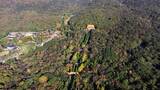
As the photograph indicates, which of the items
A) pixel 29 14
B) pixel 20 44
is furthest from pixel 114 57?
pixel 29 14

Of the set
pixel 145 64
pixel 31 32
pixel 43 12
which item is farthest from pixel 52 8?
pixel 145 64

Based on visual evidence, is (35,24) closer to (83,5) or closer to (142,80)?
(83,5)

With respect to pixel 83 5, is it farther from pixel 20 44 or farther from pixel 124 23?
pixel 20 44

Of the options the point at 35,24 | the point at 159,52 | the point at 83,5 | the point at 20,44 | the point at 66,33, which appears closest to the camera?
the point at 159,52

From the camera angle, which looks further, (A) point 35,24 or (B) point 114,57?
(A) point 35,24

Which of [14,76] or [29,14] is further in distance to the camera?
[29,14]

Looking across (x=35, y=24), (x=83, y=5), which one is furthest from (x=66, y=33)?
(x=83, y=5)

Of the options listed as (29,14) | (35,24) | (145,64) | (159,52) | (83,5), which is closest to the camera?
(145,64)

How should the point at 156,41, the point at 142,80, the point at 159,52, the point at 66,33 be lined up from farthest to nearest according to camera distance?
the point at 66,33 < the point at 156,41 < the point at 159,52 < the point at 142,80

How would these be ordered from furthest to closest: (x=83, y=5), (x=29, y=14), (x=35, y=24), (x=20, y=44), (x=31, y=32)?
(x=83, y=5), (x=29, y=14), (x=35, y=24), (x=31, y=32), (x=20, y=44)
